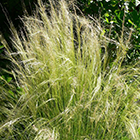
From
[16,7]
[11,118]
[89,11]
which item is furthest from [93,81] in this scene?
[16,7]

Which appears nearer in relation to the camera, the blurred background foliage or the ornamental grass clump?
the ornamental grass clump

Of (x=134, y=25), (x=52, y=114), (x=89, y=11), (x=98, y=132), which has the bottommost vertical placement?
(x=98, y=132)

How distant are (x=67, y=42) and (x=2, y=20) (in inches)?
67.1

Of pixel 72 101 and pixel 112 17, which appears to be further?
pixel 112 17

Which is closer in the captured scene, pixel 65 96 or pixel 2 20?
pixel 65 96

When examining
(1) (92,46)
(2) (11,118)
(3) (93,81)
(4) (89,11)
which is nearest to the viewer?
(2) (11,118)

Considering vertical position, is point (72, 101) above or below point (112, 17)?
below

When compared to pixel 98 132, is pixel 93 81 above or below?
above

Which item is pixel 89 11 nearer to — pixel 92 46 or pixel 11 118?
pixel 92 46

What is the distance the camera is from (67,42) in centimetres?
206

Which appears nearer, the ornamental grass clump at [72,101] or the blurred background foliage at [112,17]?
the ornamental grass clump at [72,101]

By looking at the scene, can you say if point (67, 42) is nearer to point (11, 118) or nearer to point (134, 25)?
point (11, 118)

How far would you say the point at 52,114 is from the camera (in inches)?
82.0

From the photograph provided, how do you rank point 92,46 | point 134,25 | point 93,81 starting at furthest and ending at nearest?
point 134,25 < point 93,81 < point 92,46
